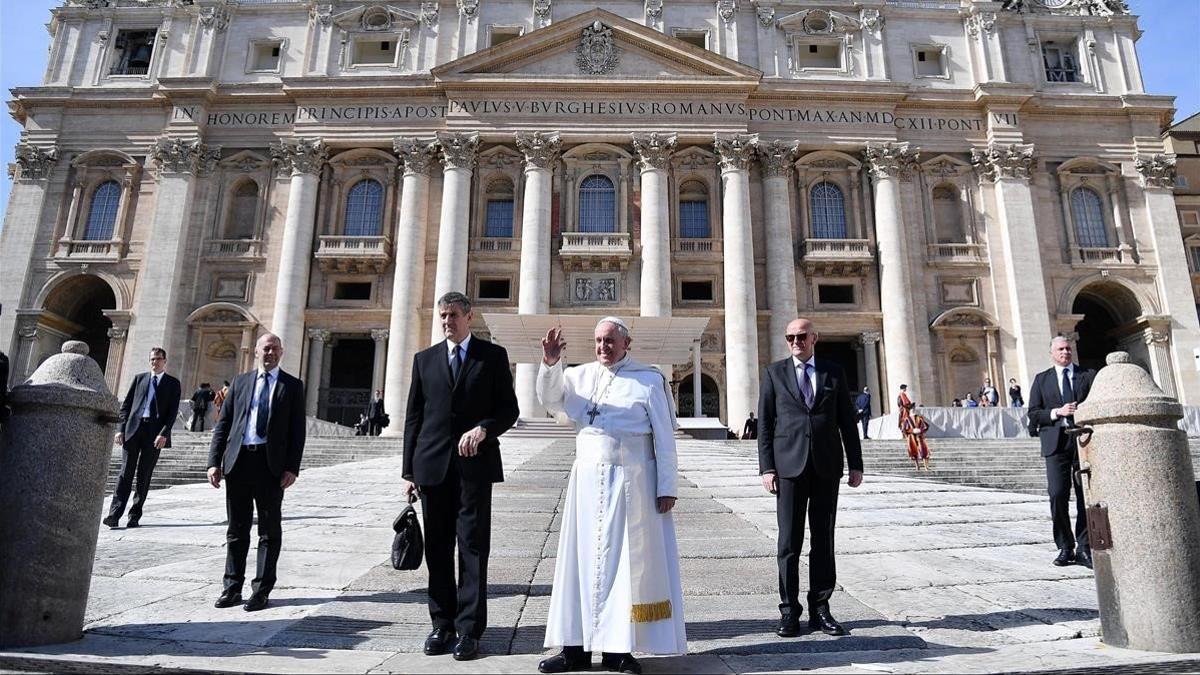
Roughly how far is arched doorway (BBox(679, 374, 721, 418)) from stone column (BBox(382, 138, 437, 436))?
10147 mm

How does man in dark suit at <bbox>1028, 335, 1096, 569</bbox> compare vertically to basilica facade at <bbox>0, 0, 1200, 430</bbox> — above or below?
below

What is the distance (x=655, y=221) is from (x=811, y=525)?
73.4 ft

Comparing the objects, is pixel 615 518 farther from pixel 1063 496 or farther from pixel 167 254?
pixel 167 254

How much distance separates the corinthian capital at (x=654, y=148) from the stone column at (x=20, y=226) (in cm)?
2332

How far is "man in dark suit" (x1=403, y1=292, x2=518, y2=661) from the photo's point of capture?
3.89m

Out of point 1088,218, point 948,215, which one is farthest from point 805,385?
point 1088,218

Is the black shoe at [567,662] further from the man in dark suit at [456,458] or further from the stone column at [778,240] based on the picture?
the stone column at [778,240]

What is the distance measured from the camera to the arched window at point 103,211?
1090 inches

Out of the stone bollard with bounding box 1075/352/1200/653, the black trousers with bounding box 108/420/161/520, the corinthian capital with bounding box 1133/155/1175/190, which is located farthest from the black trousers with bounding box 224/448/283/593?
the corinthian capital with bounding box 1133/155/1175/190

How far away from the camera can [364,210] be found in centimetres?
2798

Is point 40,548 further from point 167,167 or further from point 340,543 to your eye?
point 167,167

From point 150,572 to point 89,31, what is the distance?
34.4 metres

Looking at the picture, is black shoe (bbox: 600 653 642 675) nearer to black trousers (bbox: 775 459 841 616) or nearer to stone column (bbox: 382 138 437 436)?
black trousers (bbox: 775 459 841 616)

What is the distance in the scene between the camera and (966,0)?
30328 millimetres
